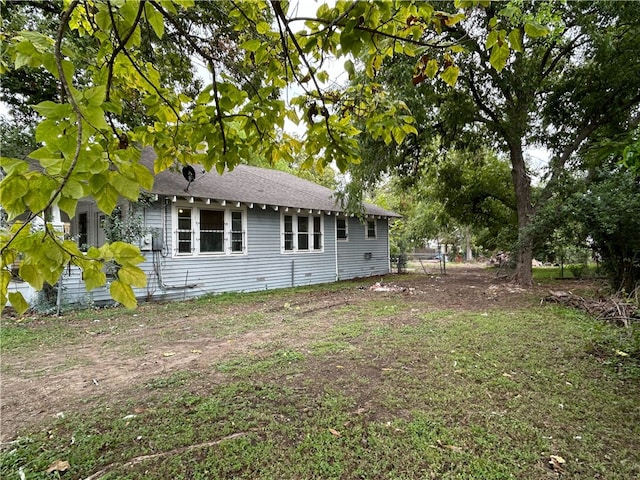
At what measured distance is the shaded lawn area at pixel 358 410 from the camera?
2121 mm

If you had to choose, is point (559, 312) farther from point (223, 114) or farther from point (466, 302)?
point (223, 114)

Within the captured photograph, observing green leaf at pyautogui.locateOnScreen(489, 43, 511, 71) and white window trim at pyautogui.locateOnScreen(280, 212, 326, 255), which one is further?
white window trim at pyautogui.locateOnScreen(280, 212, 326, 255)

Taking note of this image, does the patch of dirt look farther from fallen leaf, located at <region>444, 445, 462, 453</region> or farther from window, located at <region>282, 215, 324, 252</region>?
window, located at <region>282, 215, 324, 252</region>

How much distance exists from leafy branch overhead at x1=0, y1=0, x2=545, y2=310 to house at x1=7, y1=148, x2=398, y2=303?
239 inches

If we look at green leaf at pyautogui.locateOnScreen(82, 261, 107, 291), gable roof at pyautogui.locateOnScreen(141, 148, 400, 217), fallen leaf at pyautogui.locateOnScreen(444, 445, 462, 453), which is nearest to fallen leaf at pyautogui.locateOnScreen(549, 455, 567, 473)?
fallen leaf at pyautogui.locateOnScreen(444, 445, 462, 453)

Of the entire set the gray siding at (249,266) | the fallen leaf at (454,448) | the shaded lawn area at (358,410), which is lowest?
the fallen leaf at (454,448)

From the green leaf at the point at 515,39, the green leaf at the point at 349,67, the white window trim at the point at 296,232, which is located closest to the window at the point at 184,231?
the white window trim at the point at 296,232

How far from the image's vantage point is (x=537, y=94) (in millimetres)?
9938

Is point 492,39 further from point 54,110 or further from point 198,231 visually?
point 198,231

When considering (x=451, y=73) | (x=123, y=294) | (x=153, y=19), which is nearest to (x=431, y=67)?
(x=451, y=73)

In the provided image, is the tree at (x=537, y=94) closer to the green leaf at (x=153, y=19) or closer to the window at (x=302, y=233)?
the window at (x=302, y=233)

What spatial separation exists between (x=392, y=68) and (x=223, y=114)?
7.26 meters

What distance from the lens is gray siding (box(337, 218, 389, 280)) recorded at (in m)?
13.7

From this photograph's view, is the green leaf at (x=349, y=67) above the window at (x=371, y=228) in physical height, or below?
above
